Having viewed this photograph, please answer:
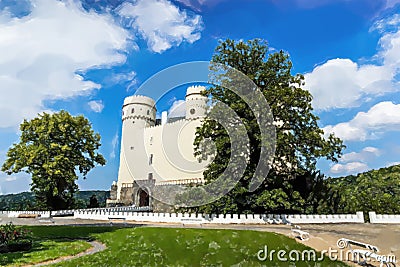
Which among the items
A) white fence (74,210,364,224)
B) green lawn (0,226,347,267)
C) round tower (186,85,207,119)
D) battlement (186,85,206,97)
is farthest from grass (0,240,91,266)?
battlement (186,85,206,97)

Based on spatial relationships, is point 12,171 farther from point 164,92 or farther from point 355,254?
point 355,254

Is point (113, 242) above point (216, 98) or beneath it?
beneath

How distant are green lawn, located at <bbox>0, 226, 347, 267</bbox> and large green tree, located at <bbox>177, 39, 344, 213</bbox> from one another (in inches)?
247

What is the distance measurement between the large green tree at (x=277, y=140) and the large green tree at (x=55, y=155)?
1381 cm

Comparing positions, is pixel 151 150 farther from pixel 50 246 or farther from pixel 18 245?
pixel 18 245

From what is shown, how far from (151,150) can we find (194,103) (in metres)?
9.51

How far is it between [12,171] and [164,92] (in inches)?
733

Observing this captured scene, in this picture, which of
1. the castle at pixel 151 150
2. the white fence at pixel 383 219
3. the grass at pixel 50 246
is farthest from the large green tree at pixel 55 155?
the white fence at pixel 383 219

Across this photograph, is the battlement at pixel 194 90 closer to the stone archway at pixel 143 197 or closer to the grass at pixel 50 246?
the stone archway at pixel 143 197

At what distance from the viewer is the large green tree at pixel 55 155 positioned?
92.6 ft

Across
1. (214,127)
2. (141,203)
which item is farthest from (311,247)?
(141,203)

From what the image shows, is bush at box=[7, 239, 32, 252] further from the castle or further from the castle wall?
the castle wall

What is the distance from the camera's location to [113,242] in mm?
11555

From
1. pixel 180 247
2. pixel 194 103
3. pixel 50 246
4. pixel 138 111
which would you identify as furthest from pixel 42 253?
pixel 138 111
